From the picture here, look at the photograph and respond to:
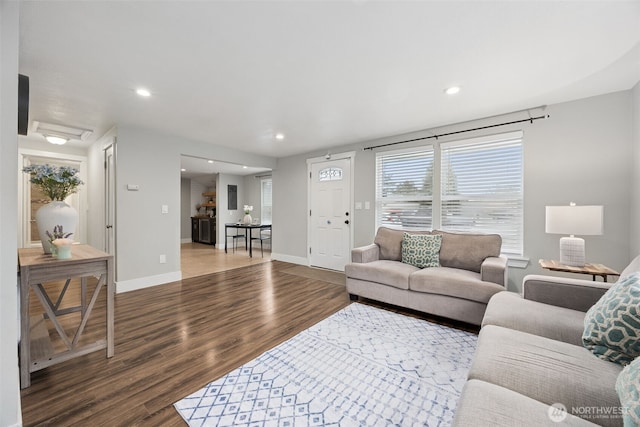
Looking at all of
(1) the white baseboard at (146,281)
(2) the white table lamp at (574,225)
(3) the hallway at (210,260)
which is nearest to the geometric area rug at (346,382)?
(2) the white table lamp at (574,225)

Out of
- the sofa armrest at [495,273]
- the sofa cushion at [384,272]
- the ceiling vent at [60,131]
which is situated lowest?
the sofa cushion at [384,272]

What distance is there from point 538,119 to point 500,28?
1902 mm

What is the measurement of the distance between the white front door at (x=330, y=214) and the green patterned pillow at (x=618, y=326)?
138 inches

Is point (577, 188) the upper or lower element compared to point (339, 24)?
lower

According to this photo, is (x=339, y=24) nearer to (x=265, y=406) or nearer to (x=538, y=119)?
(x=265, y=406)

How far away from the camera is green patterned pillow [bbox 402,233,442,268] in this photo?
310cm

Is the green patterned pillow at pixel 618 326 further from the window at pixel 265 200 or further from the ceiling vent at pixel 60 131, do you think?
the window at pixel 265 200

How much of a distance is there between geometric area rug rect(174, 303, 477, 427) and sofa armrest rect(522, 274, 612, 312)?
0.68 metres

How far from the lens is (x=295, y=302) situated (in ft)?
10.4

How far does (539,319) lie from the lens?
5.09ft

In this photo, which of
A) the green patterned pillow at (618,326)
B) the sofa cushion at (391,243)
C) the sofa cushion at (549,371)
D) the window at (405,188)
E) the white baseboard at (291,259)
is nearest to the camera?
the sofa cushion at (549,371)

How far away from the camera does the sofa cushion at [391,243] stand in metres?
3.46

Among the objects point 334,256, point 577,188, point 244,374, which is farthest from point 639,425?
point 334,256

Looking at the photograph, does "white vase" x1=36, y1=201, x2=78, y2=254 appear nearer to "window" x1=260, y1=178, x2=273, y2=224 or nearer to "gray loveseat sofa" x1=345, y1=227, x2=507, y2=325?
"gray loveseat sofa" x1=345, y1=227, x2=507, y2=325
